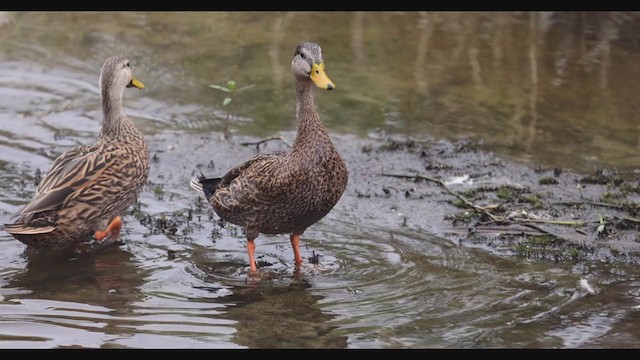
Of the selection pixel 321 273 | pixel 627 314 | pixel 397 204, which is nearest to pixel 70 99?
pixel 397 204

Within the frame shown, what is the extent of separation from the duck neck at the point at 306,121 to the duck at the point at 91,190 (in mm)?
1463

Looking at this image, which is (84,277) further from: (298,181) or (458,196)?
(458,196)

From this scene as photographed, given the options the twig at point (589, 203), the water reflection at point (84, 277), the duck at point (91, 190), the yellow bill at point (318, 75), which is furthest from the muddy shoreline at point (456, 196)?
the yellow bill at point (318, 75)

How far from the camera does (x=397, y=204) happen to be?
877 centimetres

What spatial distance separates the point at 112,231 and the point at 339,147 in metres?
2.68

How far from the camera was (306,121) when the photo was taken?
24.2ft

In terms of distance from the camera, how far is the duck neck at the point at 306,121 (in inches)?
285

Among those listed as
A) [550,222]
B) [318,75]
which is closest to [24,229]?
[318,75]

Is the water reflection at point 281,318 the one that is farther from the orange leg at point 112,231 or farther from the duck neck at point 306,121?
the orange leg at point 112,231

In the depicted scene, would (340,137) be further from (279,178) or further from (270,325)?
(270,325)

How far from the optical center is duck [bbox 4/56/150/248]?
7.56 metres

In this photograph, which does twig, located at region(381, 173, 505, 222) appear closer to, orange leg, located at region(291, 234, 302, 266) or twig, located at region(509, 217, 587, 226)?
twig, located at region(509, 217, 587, 226)

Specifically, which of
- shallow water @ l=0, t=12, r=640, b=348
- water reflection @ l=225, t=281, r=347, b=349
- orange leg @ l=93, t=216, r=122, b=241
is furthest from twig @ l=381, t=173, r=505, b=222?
orange leg @ l=93, t=216, r=122, b=241

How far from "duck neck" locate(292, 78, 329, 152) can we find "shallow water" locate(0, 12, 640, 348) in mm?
891
